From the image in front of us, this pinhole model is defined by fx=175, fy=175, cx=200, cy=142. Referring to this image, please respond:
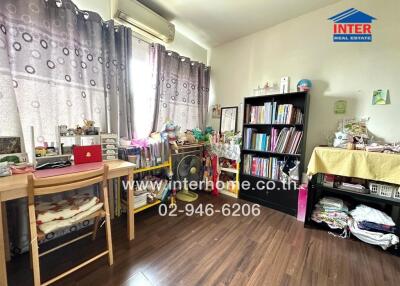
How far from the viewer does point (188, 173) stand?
258cm

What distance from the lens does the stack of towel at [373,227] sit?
1574 mm

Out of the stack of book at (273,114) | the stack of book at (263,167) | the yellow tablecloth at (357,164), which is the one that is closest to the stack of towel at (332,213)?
the yellow tablecloth at (357,164)

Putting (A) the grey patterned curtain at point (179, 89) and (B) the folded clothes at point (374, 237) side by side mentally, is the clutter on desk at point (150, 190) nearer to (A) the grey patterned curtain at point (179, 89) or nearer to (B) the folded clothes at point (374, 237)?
(A) the grey patterned curtain at point (179, 89)

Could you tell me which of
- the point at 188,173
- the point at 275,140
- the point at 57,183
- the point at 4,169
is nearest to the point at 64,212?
the point at 57,183

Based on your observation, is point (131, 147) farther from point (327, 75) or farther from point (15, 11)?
point (327, 75)

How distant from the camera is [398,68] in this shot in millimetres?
1772

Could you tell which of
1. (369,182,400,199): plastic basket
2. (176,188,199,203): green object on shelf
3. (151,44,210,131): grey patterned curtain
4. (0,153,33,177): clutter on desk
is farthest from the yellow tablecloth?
(0,153,33,177): clutter on desk

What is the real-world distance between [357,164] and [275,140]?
0.87 metres

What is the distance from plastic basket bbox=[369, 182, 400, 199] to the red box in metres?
2.67

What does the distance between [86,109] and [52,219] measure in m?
1.11

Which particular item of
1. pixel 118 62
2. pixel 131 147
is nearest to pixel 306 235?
pixel 131 147

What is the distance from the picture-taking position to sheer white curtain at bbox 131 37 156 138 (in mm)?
2264

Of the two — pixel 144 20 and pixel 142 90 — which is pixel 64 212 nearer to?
pixel 142 90

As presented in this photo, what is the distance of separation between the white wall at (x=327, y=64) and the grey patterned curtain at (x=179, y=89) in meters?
0.61
